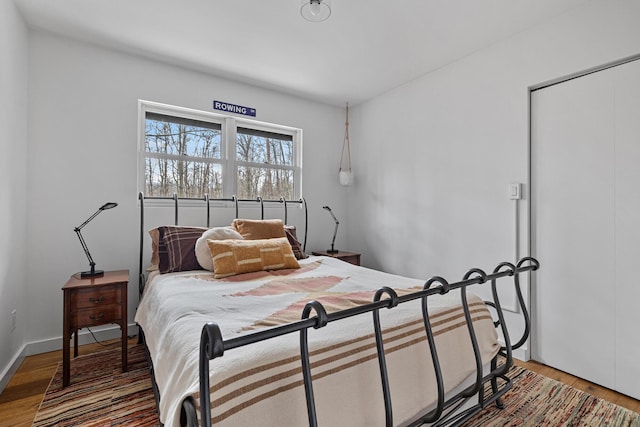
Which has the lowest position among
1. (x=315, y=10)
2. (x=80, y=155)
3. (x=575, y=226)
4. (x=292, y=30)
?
(x=575, y=226)

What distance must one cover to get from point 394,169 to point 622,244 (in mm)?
2075

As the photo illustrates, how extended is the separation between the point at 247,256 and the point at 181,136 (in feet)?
5.42

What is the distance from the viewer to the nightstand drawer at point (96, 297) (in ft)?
6.66

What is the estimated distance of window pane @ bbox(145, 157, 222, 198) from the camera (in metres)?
2.99

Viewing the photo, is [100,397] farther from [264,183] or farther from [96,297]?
[264,183]

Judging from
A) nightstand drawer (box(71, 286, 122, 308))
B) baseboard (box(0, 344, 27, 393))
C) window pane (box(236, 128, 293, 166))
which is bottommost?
baseboard (box(0, 344, 27, 393))

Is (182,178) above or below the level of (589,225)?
above

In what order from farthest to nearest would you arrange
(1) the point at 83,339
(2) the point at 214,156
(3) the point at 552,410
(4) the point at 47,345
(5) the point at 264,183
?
1. (5) the point at 264,183
2. (2) the point at 214,156
3. (1) the point at 83,339
4. (4) the point at 47,345
5. (3) the point at 552,410

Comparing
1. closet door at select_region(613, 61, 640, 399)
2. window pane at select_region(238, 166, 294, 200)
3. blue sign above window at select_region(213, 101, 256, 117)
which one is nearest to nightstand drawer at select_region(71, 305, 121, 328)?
window pane at select_region(238, 166, 294, 200)

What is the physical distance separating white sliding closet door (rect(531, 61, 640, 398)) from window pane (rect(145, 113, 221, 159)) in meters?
3.04

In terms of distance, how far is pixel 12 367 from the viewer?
2.11m

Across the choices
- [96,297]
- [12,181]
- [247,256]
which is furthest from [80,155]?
[247,256]

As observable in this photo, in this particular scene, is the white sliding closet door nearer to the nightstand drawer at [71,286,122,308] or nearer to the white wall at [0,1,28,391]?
the nightstand drawer at [71,286,122,308]

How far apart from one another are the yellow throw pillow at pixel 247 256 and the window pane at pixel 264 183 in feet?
3.61
